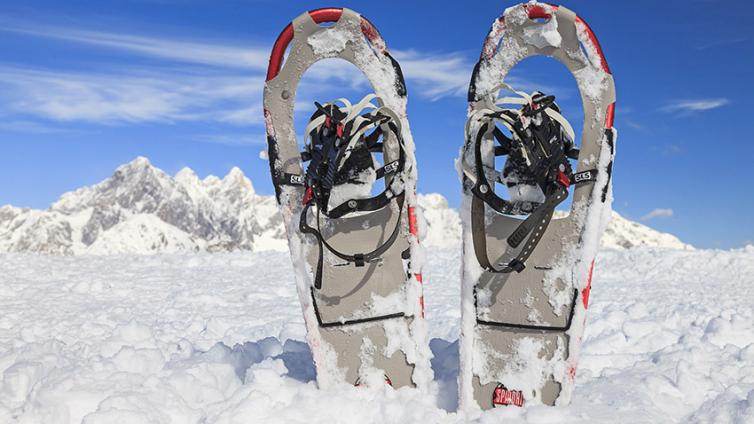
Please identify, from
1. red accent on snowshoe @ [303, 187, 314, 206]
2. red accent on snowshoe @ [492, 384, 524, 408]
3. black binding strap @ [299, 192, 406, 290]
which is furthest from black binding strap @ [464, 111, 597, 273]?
red accent on snowshoe @ [303, 187, 314, 206]

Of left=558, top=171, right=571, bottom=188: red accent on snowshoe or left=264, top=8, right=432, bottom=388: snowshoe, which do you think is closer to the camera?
left=558, top=171, right=571, bottom=188: red accent on snowshoe

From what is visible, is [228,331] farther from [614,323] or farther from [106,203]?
[106,203]

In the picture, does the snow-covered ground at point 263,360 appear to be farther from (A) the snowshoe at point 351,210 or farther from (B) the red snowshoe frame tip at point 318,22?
(B) the red snowshoe frame tip at point 318,22

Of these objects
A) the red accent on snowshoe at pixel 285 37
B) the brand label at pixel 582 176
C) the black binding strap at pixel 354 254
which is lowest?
the black binding strap at pixel 354 254

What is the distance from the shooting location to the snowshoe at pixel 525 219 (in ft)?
10.6

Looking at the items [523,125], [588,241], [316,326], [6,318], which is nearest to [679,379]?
[588,241]

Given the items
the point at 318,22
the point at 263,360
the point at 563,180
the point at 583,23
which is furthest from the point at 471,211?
the point at 263,360

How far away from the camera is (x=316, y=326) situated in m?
3.48

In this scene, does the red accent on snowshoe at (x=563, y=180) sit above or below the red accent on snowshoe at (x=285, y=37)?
below

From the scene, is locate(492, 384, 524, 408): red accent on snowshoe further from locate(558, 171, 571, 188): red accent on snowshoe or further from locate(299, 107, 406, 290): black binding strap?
locate(558, 171, 571, 188): red accent on snowshoe

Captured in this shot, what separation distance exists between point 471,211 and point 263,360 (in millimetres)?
Answer: 1542

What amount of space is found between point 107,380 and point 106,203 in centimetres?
21293

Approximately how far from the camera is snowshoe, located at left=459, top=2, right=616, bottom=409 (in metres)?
3.22

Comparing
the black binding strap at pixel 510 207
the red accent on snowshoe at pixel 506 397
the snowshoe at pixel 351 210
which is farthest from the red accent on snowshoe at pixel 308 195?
the red accent on snowshoe at pixel 506 397
